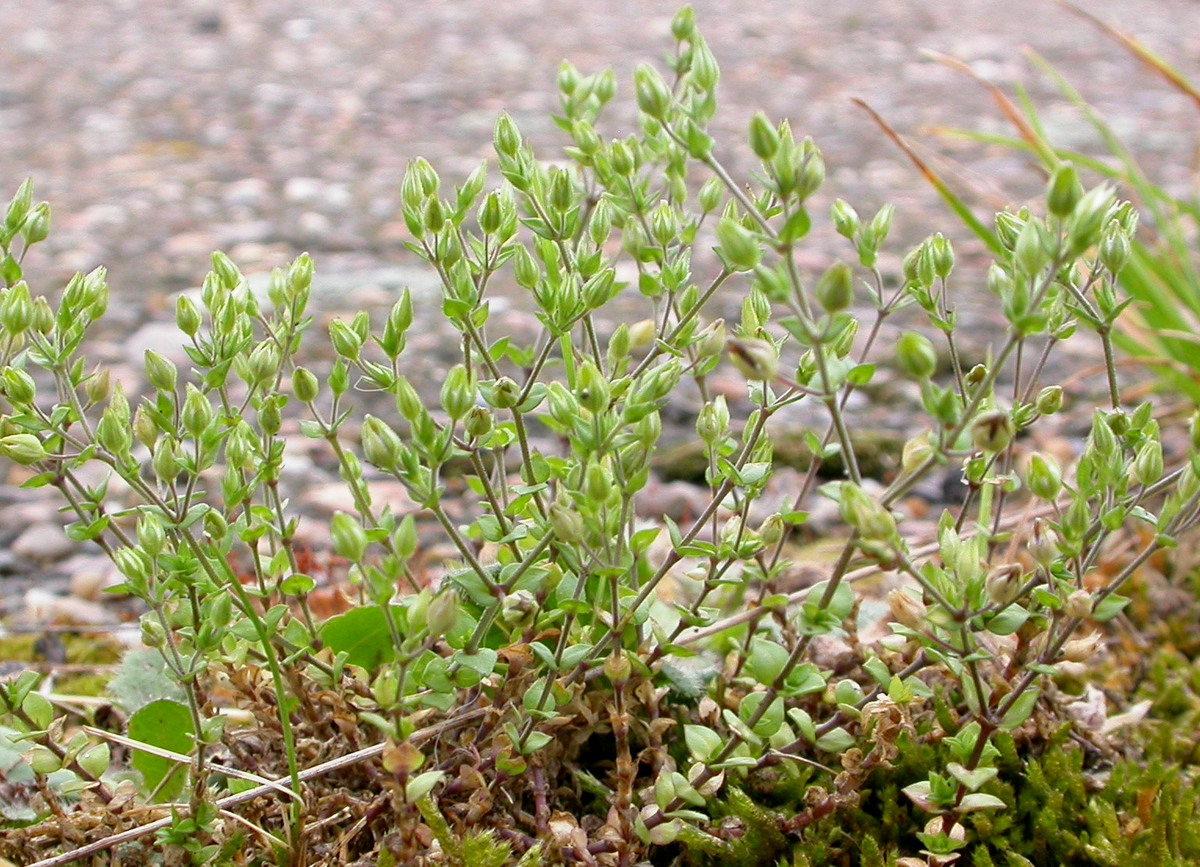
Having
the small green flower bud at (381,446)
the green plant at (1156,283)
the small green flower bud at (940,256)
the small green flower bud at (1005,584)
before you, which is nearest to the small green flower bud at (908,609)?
the small green flower bud at (1005,584)

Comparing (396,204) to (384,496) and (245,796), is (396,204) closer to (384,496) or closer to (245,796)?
(384,496)

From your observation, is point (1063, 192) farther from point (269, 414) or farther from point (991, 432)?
point (269, 414)

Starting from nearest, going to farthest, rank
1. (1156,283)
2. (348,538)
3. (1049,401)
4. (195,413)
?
1. (348,538)
2. (195,413)
3. (1049,401)
4. (1156,283)

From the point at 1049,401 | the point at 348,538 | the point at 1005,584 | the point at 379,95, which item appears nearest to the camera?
the point at 348,538

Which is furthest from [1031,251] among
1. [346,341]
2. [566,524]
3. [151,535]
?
[151,535]

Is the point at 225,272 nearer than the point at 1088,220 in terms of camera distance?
No

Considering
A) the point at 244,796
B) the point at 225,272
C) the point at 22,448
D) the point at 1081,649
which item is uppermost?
the point at 225,272

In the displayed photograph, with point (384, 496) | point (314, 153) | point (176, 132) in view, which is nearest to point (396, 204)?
point (314, 153)
